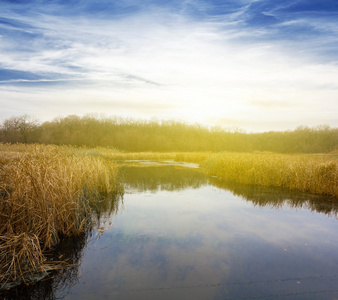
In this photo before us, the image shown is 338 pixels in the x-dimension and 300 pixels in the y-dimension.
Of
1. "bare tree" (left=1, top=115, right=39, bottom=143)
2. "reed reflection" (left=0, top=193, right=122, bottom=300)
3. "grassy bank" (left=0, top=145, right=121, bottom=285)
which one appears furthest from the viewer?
"bare tree" (left=1, top=115, right=39, bottom=143)

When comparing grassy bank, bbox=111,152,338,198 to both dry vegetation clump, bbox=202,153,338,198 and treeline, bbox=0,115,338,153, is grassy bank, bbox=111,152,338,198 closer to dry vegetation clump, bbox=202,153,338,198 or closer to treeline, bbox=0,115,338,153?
dry vegetation clump, bbox=202,153,338,198

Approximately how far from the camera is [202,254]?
4.89 m

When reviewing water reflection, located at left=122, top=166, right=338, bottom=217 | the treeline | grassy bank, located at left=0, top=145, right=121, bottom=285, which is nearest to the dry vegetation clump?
water reflection, located at left=122, top=166, right=338, bottom=217

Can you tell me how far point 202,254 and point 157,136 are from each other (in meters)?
→ 42.9

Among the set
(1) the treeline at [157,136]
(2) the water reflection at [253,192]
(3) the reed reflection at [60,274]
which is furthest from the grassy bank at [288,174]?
(1) the treeline at [157,136]

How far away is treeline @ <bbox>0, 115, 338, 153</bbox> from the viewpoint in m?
40.2

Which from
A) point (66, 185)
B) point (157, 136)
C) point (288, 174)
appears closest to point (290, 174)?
point (288, 174)

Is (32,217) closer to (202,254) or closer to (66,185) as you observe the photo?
(66,185)

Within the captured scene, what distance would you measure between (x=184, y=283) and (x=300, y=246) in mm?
3028

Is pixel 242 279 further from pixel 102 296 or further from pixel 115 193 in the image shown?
pixel 115 193

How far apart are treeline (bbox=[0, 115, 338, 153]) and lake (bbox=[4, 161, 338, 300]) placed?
35986 millimetres

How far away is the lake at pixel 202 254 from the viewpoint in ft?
12.1

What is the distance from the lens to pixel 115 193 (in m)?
9.93

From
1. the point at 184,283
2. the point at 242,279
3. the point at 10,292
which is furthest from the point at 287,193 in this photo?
the point at 10,292
